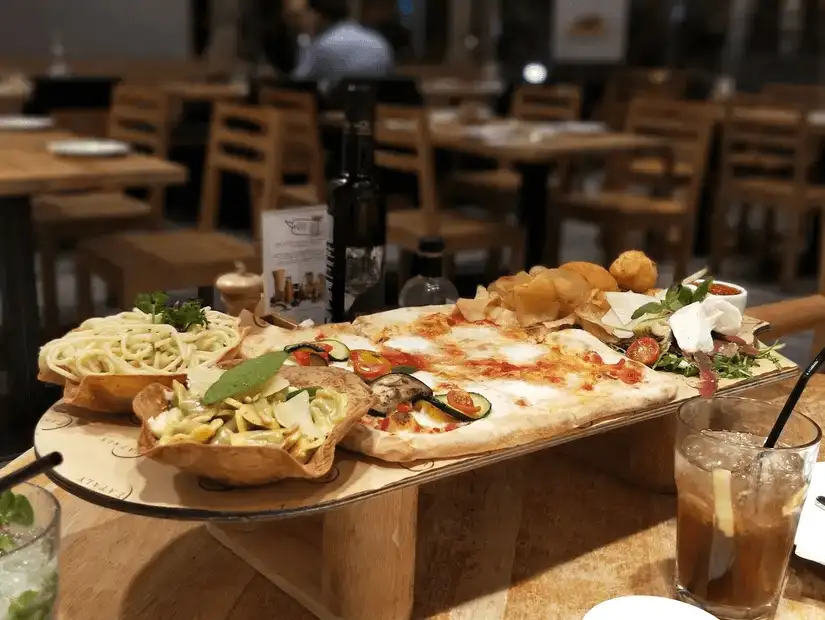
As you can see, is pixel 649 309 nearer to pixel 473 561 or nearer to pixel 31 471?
pixel 473 561

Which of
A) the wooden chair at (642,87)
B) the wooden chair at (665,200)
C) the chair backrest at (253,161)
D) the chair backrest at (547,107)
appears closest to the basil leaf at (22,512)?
the chair backrest at (253,161)

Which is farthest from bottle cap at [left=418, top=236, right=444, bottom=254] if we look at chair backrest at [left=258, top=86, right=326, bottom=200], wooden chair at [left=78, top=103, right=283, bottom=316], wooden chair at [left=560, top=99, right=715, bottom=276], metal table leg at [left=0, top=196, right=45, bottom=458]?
wooden chair at [left=560, top=99, right=715, bottom=276]

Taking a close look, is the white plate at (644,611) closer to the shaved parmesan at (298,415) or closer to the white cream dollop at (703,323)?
the shaved parmesan at (298,415)

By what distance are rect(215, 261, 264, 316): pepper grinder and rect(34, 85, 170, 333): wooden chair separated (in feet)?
8.04

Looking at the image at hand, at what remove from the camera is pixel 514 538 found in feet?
3.68

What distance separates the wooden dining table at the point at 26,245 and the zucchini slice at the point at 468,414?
203 centimetres

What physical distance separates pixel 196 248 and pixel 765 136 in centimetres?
330

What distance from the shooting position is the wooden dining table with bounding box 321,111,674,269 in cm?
401

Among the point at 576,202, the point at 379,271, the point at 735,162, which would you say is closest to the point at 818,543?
the point at 379,271

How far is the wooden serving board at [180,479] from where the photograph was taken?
808 millimetres

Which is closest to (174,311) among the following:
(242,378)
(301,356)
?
(301,356)

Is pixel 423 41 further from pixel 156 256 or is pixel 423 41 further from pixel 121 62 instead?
pixel 156 256

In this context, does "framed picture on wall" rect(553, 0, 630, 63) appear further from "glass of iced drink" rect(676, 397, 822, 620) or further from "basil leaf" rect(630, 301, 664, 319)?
"glass of iced drink" rect(676, 397, 822, 620)

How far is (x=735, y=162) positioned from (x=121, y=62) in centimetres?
525
